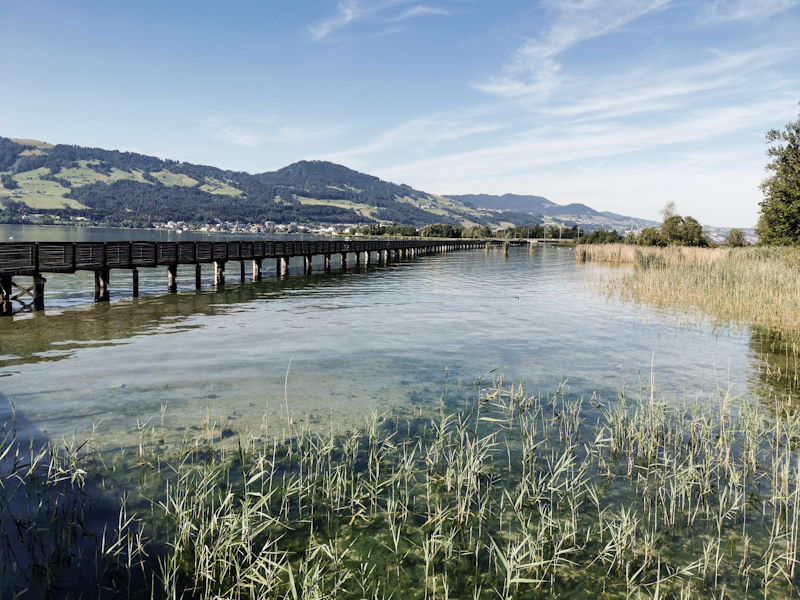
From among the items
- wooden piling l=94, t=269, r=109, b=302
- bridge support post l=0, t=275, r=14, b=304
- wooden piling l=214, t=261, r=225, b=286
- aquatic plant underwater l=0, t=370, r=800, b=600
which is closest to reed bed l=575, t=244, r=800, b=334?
aquatic plant underwater l=0, t=370, r=800, b=600

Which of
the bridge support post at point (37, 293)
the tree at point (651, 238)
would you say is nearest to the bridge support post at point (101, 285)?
the bridge support post at point (37, 293)

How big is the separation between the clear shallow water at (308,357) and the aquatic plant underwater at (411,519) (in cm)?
149

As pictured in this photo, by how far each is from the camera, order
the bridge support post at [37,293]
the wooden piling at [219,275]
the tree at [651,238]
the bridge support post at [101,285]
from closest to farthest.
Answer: the bridge support post at [37,293] < the bridge support post at [101,285] < the wooden piling at [219,275] < the tree at [651,238]

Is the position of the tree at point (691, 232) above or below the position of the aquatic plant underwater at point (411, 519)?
above

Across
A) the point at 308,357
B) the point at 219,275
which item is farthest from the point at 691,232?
the point at 308,357

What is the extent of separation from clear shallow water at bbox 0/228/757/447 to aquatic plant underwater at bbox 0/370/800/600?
149 centimetres

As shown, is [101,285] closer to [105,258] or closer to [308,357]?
[105,258]

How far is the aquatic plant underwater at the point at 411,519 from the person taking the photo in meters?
5.27

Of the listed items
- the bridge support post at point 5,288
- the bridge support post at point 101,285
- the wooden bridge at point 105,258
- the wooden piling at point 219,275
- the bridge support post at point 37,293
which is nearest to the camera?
the bridge support post at point 5,288

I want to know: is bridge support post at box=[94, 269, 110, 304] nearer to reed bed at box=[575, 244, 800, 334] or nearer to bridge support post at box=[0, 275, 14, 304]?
bridge support post at box=[0, 275, 14, 304]

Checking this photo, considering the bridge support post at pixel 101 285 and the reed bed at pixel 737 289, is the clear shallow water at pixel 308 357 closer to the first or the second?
the bridge support post at pixel 101 285

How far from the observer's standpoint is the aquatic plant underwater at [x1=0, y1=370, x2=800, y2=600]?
527cm

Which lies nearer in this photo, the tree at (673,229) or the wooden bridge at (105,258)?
the wooden bridge at (105,258)

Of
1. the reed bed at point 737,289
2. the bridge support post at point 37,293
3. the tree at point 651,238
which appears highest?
the tree at point 651,238
